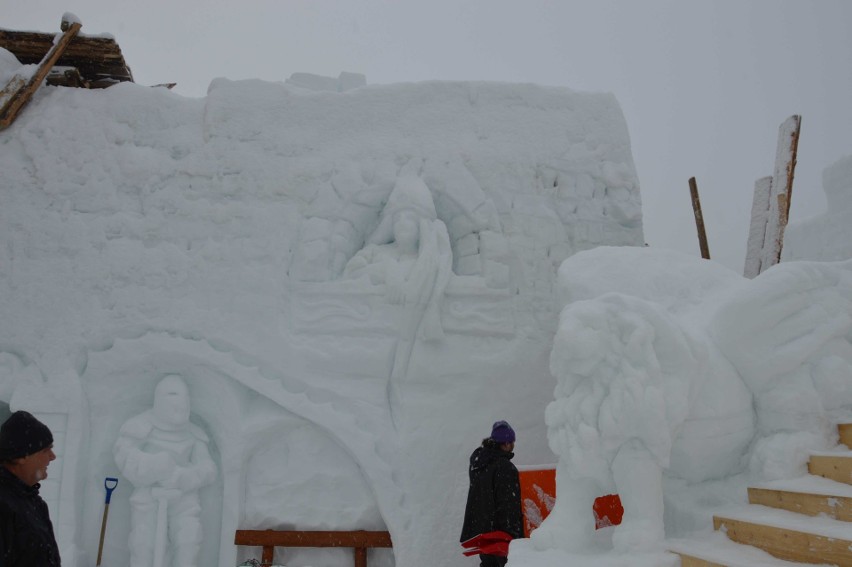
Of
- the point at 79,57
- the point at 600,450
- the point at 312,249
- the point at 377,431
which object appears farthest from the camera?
the point at 79,57

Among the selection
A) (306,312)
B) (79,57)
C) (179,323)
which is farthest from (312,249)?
→ (79,57)

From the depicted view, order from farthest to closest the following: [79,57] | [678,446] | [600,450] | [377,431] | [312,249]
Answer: [79,57] < [312,249] < [377,431] < [678,446] < [600,450]

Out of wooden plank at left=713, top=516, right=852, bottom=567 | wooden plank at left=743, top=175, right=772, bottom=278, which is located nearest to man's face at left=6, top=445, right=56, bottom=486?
wooden plank at left=713, top=516, right=852, bottom=567

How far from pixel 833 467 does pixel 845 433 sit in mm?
304

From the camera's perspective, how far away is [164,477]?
3.76 metres

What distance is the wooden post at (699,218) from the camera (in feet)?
Answer: 22.4

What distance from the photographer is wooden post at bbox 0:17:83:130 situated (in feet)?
14.4

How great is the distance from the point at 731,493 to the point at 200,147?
374 cm

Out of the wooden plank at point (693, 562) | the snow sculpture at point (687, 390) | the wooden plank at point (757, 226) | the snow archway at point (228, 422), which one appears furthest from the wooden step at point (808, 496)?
the wooden plank at point (757, 226)

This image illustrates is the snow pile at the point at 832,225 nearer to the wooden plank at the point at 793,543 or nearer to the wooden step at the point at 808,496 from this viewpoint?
the wooden step at the point at 808,496

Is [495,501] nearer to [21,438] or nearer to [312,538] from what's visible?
[312,538]

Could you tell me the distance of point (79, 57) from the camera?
4867 mm

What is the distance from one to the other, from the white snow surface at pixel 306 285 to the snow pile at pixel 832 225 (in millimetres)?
1386

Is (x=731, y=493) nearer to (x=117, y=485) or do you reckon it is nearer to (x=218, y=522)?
(x=218, y=522)
